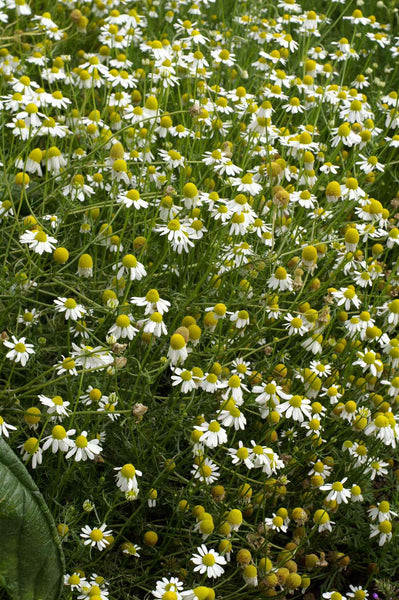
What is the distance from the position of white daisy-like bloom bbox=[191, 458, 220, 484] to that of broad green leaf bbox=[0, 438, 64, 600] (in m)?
0.50

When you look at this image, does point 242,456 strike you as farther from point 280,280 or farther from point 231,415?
point 280,280

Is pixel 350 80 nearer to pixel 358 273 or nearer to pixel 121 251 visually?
pixel 358 273

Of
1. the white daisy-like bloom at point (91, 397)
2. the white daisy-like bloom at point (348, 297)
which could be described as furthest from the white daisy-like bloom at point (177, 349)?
the white daisy-like bloom at point (348, 297)

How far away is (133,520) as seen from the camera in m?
2.74

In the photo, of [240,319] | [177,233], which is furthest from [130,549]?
[177,233]

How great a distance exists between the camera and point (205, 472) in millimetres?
2621

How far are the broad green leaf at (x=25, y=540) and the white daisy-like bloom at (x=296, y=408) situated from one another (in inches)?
35.6

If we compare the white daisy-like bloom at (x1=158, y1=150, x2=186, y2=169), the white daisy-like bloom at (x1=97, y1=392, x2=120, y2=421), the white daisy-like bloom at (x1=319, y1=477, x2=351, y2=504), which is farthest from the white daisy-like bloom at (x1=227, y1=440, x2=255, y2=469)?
the white daisy-like bloom at (x1=158, y1=150, x2=186, y2=169)

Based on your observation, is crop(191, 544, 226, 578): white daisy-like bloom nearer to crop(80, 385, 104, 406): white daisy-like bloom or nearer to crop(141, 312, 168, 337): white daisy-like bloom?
crop(80, 385, 104, 406): white daisy-like bloom

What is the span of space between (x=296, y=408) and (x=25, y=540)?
3.35 feet

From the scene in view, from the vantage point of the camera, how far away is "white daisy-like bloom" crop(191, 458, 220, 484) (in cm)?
262

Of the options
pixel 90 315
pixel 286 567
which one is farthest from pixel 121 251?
pixel 286 567

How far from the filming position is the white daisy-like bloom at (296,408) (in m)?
2.84

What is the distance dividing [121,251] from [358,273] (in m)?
0.97
